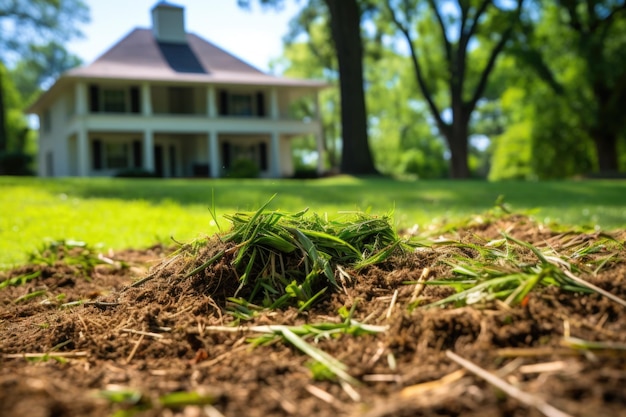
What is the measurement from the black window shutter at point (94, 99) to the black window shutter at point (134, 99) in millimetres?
1609

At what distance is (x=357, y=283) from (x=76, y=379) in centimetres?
123

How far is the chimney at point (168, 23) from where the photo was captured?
1241 inches

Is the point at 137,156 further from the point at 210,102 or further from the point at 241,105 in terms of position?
the point at 241,105

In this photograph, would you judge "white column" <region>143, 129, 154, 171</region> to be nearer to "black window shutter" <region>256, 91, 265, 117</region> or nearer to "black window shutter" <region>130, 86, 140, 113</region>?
"black window shutter" <region>130, 86, 140, 113</region>

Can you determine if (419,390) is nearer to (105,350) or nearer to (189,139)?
(105,350)

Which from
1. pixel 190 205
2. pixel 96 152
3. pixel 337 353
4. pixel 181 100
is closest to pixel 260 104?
pixel 181 100

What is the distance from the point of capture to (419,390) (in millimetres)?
1666

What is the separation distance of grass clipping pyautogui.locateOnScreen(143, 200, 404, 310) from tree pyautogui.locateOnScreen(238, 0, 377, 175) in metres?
18.1

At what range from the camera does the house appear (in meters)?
28.2

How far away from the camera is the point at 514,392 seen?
5.01 ft

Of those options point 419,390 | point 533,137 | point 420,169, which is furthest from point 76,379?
point 420,169

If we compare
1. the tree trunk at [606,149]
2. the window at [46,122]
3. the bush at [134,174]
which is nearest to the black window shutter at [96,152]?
the bush at [134,174]

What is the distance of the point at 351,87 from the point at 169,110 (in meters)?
14.2

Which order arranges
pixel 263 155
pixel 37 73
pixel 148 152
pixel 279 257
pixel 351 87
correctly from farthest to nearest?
pixel 37 73 < pixel 263 155 < pixel 148 152 < pixel 351 87 < pixel 279 257
